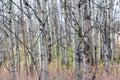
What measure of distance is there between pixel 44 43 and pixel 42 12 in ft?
1.30

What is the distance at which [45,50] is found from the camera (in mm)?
2584

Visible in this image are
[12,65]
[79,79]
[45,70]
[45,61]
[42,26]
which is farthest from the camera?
[12,65]

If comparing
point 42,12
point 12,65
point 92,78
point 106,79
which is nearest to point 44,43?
point 42,12

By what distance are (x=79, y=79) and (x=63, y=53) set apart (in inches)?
449

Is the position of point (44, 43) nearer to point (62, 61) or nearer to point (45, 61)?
point (45, 61)

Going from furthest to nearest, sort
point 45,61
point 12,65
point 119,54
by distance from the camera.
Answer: point 119,54, point 12,65, point 45,61

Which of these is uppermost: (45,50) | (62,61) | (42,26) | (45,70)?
(42,26)

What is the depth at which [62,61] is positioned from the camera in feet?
49.5

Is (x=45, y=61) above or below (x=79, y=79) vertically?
above

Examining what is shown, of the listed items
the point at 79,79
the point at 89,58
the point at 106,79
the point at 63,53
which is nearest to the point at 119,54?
the point at 63,53

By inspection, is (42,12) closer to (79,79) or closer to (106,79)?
(79,79)

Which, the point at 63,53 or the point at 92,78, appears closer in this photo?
the point at 92,78

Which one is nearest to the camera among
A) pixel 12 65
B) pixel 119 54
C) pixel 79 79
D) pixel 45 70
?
pixel 45 70

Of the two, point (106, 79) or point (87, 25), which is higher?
point (87, 25)
